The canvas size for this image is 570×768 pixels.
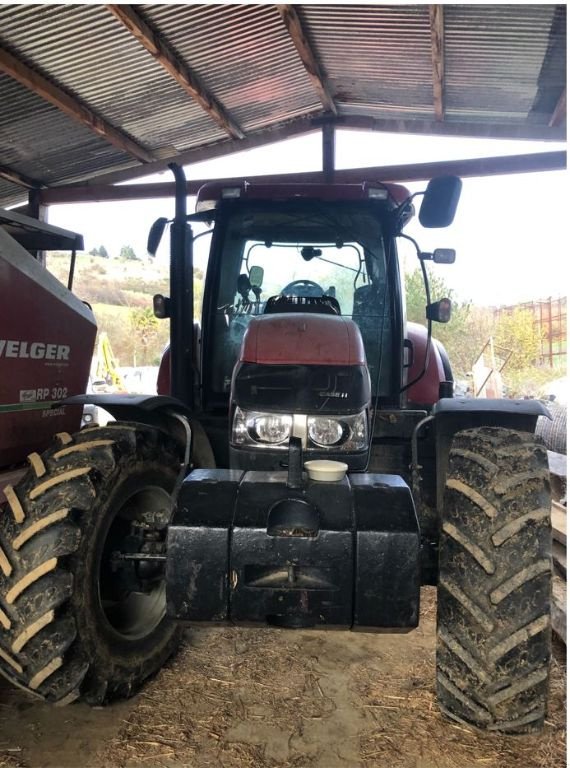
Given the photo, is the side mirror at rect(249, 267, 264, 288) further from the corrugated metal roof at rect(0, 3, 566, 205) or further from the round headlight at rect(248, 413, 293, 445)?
the corrugated metal roof at rect(0, 3, 566, 205)

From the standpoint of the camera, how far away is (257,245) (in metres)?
3.60

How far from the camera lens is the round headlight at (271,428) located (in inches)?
96.4

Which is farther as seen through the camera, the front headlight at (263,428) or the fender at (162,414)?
the fender at (162,414)

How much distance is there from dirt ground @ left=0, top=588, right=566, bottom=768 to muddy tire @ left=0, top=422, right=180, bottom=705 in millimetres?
164

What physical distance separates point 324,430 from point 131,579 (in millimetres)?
1032

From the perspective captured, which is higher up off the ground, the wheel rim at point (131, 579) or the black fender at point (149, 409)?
the black fender at point (149, 409)

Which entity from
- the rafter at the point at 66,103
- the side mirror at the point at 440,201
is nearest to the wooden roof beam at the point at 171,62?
the rafter at the point at 66,103

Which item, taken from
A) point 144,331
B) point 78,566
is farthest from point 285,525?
point 144,331

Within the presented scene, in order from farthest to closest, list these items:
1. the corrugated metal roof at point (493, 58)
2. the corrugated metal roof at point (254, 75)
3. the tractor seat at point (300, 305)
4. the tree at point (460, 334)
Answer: the tree at point (460, 334)
the corrugated metal roof at point (254, 75)
the corrugated metal roof at point (493, 58)
the tractor seat at point (300, 305)

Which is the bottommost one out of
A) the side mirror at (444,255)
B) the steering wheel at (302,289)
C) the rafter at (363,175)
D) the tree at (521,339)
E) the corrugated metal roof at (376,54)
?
the steering wheel at (302,289)

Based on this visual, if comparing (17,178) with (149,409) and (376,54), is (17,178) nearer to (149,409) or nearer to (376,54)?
(376,54)

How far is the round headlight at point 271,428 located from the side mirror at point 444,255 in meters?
1.49

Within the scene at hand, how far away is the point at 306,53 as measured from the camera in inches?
264

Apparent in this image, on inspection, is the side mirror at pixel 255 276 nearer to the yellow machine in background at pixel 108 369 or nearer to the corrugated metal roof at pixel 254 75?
the corrugated metal roof at pixel 254 75
